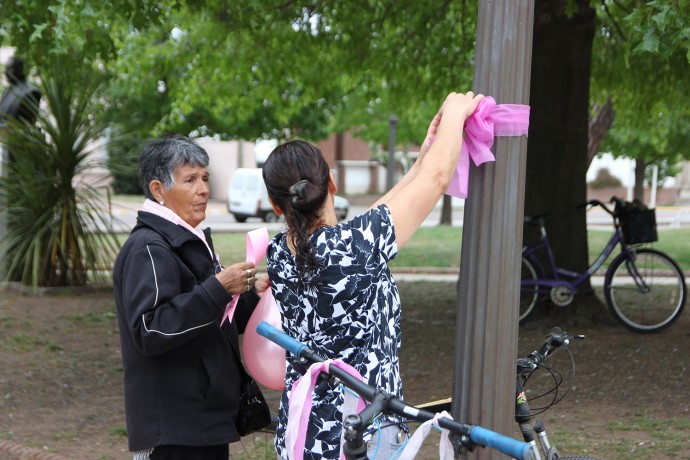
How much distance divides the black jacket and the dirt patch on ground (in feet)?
8.36

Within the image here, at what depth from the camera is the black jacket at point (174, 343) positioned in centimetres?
311

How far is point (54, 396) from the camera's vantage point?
7.26m

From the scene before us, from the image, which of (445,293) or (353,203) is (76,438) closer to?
(445,293)

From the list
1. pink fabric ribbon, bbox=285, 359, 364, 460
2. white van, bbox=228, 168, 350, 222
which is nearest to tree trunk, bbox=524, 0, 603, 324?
pink fabric ribbon, bbox=285, 359, 364, 460

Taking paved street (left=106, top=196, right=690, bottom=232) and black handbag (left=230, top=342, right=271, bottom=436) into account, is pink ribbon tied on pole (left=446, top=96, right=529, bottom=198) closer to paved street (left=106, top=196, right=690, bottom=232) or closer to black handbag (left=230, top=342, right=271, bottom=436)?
black handbag (left=230, top=342, right=271, bottom=436)

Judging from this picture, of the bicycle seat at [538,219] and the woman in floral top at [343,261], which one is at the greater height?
the woman in floral top at [343,261]

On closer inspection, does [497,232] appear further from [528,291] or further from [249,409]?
[528,291]

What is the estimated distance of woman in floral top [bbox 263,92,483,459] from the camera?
2.65m

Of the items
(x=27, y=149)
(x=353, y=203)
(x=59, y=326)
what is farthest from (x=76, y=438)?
(x=353, y=203)

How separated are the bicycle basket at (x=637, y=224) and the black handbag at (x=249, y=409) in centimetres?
623

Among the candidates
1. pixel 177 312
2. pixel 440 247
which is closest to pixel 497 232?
pixel 177 312

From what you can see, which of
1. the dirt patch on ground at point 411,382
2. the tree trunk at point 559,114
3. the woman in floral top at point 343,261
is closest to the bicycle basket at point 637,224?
the tree trunk at point 559,114

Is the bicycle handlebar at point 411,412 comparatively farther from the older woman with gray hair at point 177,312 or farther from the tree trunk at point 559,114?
the tree trunk at point 559,114

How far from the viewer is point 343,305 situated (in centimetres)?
269
